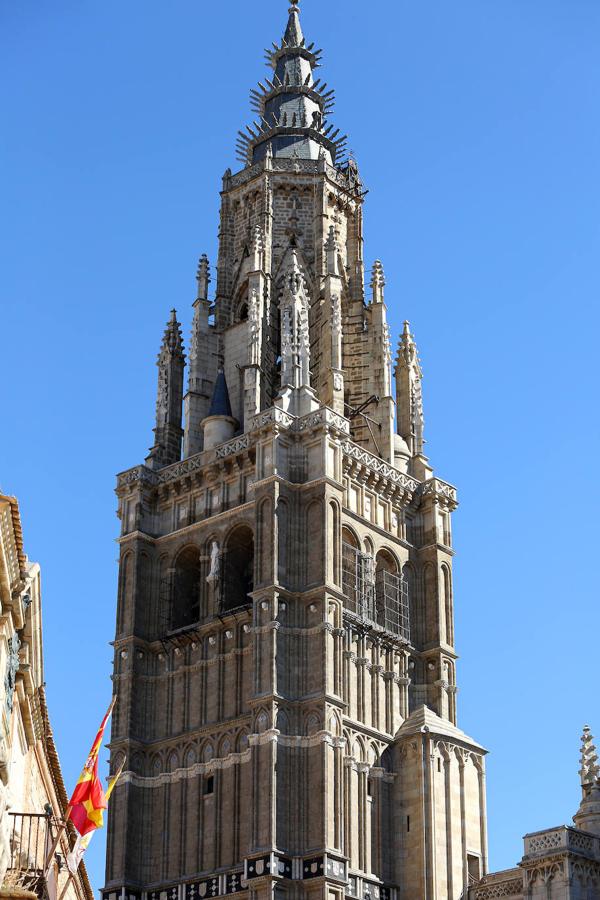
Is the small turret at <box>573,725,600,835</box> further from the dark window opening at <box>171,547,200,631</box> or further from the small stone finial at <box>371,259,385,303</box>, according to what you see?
the small stone finial at <box>371,259,385,303</box>

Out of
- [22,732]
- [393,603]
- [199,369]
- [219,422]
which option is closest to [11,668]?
[22,732]

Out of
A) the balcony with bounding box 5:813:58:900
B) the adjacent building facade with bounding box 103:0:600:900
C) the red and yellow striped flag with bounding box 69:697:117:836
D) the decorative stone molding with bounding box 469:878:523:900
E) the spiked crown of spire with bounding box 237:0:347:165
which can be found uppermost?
the spiked crown of spire with bounding box 237:0:347:165

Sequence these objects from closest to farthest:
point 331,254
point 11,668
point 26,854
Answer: point 11,668 < point 26,854 < point 331,254

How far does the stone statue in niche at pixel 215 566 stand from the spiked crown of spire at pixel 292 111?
19.8m

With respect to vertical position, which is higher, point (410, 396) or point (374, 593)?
point (410, 396)

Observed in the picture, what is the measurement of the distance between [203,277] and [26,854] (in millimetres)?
38818

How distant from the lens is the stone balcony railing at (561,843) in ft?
157

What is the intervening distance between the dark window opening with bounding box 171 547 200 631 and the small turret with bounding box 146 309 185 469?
4608 millimetres

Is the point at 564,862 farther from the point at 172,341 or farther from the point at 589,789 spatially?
the point at 172,341

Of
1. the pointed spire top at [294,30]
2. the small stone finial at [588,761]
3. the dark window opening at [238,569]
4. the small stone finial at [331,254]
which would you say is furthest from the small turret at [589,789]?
the pointed spire top at [294,30]

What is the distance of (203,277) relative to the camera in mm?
68688

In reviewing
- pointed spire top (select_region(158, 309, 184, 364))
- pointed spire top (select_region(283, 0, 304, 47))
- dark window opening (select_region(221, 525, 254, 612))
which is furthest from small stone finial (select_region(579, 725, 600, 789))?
pointed spire top (select_region(283, 0, 304, 47))

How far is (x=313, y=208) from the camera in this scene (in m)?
69.5

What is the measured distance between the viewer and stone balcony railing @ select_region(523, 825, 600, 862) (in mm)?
48000
